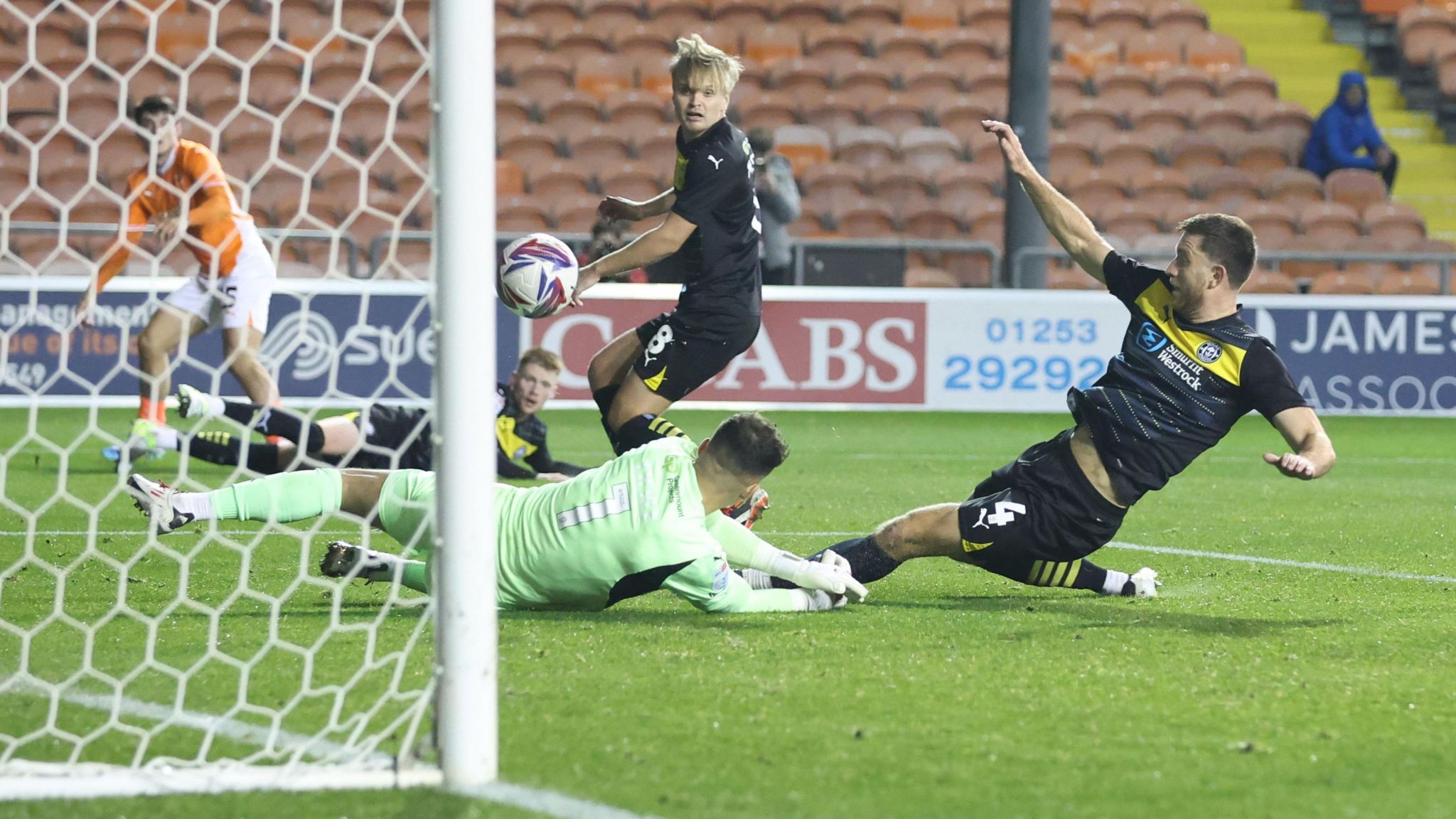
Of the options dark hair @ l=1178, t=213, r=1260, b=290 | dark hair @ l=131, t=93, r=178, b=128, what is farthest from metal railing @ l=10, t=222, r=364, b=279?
dark hair @ l=1178, t=213, r=1260, b=290

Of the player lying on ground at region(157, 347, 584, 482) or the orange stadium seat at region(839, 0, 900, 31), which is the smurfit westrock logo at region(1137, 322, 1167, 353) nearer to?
the player lying on ground at region(157, 347, 584, 482)

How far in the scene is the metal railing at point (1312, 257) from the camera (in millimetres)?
14266

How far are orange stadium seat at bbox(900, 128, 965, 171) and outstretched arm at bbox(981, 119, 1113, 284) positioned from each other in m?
12.0

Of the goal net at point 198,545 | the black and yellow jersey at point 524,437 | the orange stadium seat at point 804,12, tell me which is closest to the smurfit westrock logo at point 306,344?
the goal net at point 198,545

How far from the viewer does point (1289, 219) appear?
16.9 m

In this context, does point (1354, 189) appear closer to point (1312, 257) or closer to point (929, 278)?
point (1312, 257)

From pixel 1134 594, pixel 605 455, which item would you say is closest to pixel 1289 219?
pixel 605 455

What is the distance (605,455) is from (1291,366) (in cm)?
634

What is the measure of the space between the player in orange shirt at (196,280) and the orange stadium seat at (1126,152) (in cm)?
1113

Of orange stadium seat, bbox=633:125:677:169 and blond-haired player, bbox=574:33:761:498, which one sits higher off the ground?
orange stadium seat, bbox=633:125:677:169

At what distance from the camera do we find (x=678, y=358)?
6.06 m

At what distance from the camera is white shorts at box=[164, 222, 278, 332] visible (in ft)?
27.6

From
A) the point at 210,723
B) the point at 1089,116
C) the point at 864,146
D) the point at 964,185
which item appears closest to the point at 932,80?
the point at 864,146

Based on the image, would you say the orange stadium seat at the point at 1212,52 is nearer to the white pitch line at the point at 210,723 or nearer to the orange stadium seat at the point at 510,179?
the orange stadium seat at the point at 510,179
